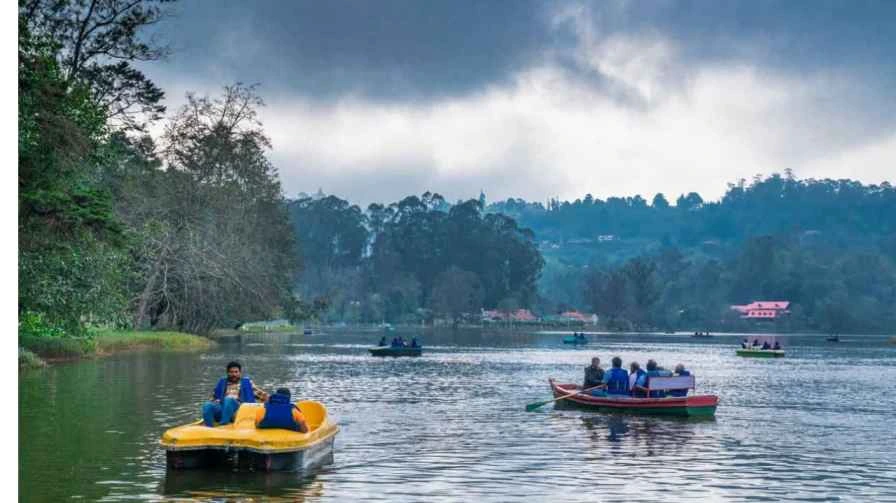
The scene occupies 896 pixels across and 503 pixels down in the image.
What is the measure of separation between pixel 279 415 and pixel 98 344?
51292 millimetres

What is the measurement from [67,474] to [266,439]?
4366 millimetres

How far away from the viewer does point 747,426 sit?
36219mm

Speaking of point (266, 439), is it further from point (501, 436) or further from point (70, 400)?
point (70, 400)

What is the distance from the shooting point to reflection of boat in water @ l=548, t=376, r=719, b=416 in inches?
1484

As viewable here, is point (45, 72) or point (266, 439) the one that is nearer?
point (266, 439)

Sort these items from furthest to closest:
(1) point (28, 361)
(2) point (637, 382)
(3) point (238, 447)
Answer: (1) point (28, 361) < (2) point (637, 382) < (3) point (238, 447)

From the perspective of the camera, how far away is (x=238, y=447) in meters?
22.3

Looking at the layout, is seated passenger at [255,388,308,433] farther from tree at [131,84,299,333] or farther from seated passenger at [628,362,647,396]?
tree at [131,84,299,333]

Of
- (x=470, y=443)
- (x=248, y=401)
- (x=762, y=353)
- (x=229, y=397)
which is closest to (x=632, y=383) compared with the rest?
(x=470, y=443)

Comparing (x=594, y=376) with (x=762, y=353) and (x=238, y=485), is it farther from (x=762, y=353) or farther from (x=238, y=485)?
(x=762, y=353)

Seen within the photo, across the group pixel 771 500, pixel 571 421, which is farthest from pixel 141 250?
pixel 771 500

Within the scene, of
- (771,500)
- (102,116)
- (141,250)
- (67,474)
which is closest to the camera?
(771,500)

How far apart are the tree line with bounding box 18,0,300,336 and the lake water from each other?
16.5 ft

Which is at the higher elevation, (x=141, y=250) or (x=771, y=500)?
(x=141, y=250)
